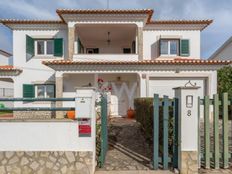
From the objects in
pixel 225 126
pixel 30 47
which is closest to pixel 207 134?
pixel 225 126

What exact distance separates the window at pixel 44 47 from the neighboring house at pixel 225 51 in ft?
59.8

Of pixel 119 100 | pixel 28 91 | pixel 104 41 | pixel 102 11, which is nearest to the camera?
pixel 102 11

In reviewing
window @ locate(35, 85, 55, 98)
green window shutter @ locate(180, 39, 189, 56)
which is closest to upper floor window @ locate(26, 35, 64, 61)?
window @ locate(35, 85, 55, 98)

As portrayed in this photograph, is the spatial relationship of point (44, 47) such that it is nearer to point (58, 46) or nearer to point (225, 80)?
point (58, 46)

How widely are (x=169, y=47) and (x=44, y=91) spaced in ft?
32.9

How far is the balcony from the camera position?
14891 millimetres

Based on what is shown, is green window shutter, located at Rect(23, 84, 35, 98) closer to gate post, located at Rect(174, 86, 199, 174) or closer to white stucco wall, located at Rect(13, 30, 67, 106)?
white stucco wall, located at Rect(13, 30, 67, 106)

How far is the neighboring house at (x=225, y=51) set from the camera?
22.8 meters

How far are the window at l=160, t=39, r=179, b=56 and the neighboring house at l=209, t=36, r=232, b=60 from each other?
958cm

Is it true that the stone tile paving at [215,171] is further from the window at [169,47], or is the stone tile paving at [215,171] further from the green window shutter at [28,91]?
the green window shutter at [28,91]

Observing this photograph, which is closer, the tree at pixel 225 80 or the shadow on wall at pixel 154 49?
the tree at pixel 225 80

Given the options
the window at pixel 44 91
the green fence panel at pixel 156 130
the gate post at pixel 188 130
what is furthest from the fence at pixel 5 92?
the gate post at pixel 188 130

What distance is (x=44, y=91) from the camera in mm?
15539

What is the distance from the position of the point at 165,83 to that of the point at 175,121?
9159 millimetres
